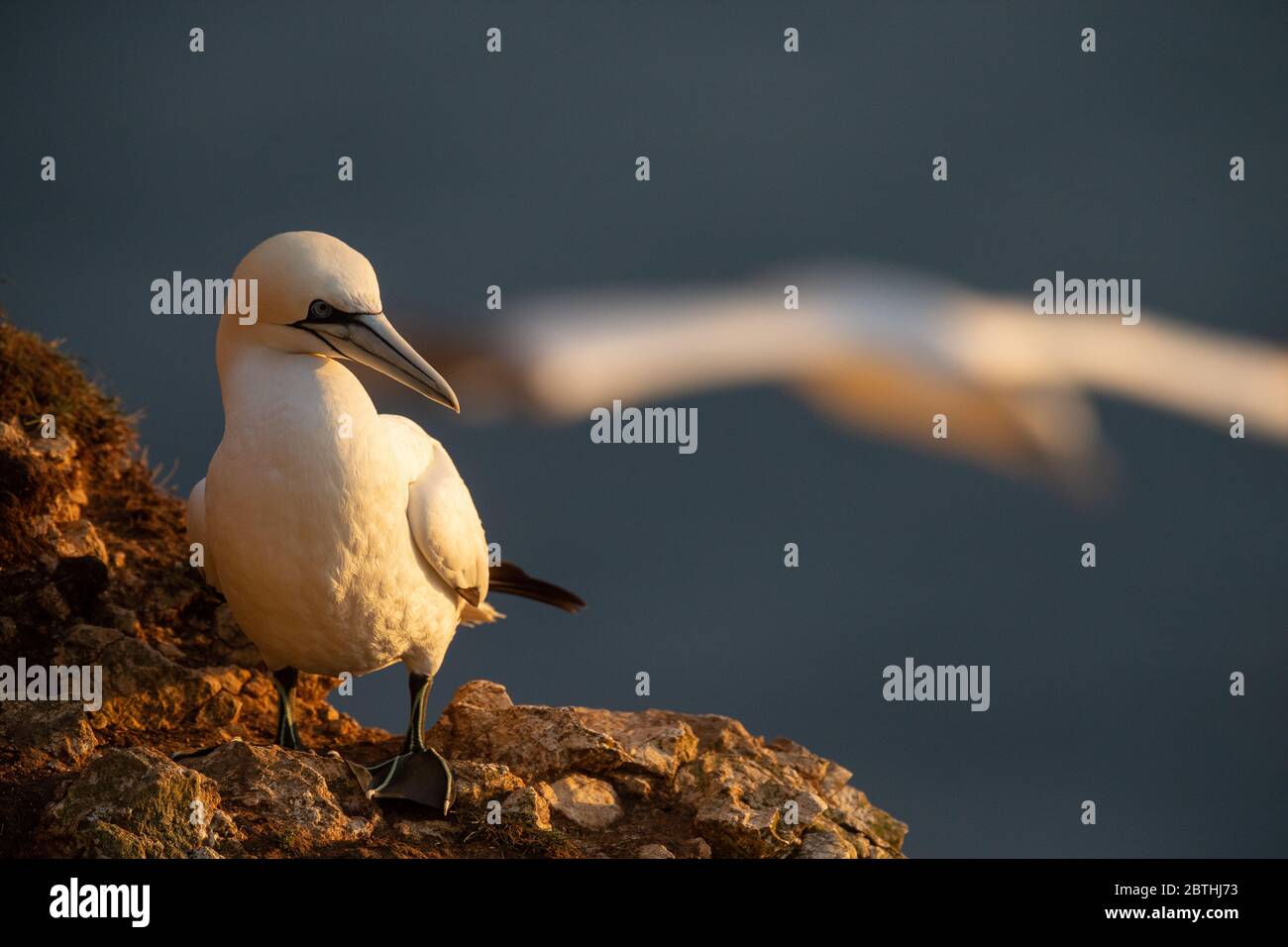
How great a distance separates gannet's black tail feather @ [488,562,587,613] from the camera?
9.77 m

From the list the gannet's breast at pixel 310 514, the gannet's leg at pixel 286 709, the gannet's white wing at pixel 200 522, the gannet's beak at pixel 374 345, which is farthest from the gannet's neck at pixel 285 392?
the gannet's leg at pixel 286 709

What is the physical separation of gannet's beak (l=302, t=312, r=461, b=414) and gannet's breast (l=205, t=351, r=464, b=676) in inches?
7.1

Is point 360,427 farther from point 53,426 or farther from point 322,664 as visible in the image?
point 53,426

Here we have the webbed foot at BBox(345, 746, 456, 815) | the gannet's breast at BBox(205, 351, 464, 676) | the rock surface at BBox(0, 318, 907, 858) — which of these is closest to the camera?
the rock surface at BBox(0, 318, 907, 858)

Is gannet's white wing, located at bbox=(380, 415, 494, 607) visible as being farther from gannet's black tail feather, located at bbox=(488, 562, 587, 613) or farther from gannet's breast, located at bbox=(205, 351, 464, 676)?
gannet's black tail feather, located at bbox=(488, 562, 587, 613)

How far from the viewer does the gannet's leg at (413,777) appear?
25.7 ft

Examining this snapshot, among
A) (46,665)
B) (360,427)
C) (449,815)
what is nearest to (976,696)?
(449,815)

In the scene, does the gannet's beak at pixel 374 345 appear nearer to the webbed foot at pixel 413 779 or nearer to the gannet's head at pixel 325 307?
the gannet's head at pixel 325 307

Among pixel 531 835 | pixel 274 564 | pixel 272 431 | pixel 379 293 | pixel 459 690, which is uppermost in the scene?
pixel 379 293

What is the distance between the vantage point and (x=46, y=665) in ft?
28.7

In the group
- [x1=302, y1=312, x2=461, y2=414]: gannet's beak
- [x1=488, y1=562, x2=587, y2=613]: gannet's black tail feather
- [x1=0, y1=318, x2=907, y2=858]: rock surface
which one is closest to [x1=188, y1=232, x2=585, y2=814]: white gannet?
[x1=302, y1=312, x2=461, y2=414]: gannet's beak

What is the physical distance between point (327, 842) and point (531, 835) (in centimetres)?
94

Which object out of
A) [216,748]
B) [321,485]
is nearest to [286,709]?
[216,748]

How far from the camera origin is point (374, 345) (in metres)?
7.80
